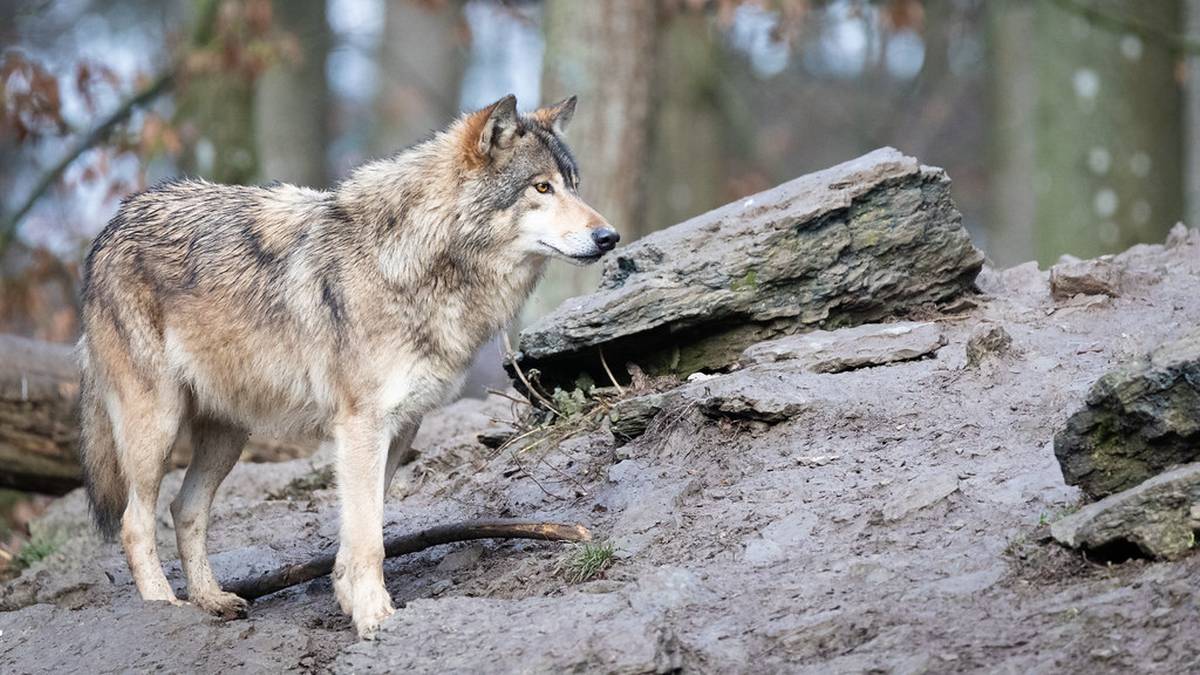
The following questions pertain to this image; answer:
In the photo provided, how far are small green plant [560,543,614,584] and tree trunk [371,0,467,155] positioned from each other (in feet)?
60.5

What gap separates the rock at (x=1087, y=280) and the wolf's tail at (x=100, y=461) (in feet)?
16.0

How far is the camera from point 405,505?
283 inches

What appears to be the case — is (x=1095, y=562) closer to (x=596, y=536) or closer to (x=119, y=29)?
(x=596, y=536)

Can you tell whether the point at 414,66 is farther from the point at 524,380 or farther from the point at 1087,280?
the point at 1087,280

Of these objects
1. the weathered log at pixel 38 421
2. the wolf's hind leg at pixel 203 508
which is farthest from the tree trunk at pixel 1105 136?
the wolf's hind leg at pixel 203 508

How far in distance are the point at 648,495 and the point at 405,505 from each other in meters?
1.85

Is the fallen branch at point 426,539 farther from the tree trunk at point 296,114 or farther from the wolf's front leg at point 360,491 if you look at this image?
the tree trunk at point 296,114

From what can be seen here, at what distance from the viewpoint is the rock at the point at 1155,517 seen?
13.6 feet

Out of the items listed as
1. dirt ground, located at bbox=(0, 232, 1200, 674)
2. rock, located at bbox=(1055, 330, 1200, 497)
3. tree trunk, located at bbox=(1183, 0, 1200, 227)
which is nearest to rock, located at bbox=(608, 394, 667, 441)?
dirt ground, located at bbox=(0, 232, 1200, 674)

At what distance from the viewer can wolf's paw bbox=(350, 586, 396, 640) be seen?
5352mm

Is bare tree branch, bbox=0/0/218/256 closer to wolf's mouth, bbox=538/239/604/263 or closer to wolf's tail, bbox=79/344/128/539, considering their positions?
wolf's tail, bbox=79/344/128/539

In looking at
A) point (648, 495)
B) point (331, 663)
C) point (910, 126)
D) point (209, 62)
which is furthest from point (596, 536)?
point (910, 126)

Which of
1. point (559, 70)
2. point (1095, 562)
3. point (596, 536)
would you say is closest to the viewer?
point (1095, 562)

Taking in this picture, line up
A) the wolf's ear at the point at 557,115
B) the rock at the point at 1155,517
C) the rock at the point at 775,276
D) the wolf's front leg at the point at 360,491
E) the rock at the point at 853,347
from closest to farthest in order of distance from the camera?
the rock at the point at 1155,517 < the wolf's front leg at the point at 360,491 < the wolf's ear at the point at 557,115 < the rock at the point at 853,347 < the rock at the point at 775,276
